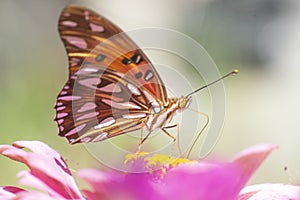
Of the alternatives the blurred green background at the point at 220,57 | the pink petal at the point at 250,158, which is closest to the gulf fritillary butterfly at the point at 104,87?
the pink petal at the point at 250,158

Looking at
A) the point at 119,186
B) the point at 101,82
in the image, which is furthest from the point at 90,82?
the point at 119,186

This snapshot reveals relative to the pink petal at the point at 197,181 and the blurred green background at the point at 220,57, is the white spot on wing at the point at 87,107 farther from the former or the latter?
the blurred green background at the point at 220,57

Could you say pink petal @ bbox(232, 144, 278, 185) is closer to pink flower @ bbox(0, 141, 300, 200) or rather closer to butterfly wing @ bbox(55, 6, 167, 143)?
pink flower @ bbox(0, 141, 300, 200)

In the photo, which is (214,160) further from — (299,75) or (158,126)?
(299,75)

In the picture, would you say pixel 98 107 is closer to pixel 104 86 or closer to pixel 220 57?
pixel 104 86

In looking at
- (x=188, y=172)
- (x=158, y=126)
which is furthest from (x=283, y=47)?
(x=188, y=172)

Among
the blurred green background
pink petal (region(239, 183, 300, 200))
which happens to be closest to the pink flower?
pink petal (region(239, 183, 300, 200))

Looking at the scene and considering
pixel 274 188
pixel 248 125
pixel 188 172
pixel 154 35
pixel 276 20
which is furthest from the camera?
pixel 276 20

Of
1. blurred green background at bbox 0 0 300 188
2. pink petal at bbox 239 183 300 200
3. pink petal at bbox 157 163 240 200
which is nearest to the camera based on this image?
pink petal at bbox 157 163 240 200
